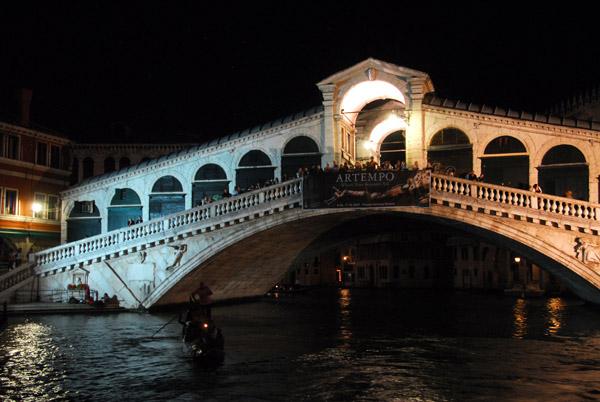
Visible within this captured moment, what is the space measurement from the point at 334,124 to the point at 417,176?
240 inches

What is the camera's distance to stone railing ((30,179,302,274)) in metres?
24.0

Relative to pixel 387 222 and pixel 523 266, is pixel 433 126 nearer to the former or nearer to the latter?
pixel 387 222

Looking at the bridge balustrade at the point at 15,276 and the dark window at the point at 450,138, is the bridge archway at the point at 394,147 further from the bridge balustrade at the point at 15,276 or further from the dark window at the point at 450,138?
the bridge balustrade at the point at 15,276

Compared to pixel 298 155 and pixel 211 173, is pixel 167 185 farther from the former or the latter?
pixel 298 155

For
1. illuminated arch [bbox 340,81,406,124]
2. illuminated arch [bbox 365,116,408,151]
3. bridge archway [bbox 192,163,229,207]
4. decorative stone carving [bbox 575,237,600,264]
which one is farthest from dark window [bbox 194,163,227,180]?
decorative stone carving [bbox 575,237,600,264]

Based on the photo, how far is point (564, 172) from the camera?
83.4 ft

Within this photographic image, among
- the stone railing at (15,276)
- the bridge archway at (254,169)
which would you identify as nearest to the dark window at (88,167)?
the stone railing at (15,276)

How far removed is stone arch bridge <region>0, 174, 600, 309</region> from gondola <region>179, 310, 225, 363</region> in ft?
28.4

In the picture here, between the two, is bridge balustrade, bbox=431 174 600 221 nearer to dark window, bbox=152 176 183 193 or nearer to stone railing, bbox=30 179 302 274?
stone railing, bbox=30 179 302 274

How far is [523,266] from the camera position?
49.2 metres

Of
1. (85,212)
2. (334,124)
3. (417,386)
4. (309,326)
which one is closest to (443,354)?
(417,386)

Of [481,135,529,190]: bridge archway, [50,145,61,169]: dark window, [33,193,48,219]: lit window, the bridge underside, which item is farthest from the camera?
[50,145,61,169]: dark window

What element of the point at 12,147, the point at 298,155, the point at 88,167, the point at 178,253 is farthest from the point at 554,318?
the point at 88,167

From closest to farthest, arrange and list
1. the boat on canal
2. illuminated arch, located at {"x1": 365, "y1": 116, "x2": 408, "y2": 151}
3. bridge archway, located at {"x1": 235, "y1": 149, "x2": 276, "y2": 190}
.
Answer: bridge archway, located at {"x1": 235, "y1": 149, "x2": 276, "y2": 190}, illuminated arch, located at {"x1": 365, "y1": 116, "x2": 408, "y2": 151}, the boat on canal
